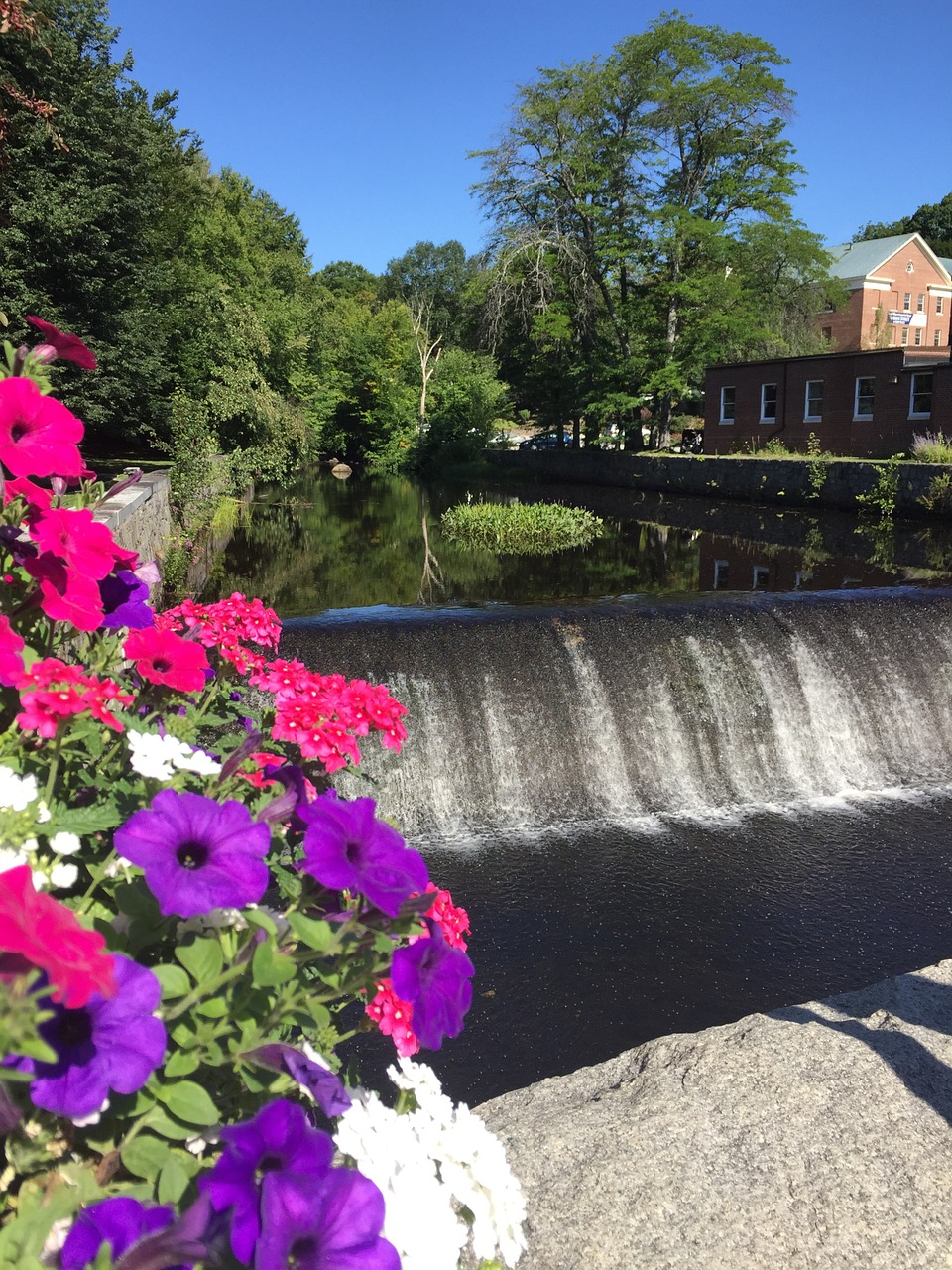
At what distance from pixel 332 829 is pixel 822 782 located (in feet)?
28.3

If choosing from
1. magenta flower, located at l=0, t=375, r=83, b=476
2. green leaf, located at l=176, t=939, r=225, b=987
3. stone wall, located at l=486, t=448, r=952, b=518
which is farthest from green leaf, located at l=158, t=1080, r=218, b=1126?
stone wall, located at l=486, t=448, r=952, b=518

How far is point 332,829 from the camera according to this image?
1268 millimetres

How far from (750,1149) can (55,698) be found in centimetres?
257

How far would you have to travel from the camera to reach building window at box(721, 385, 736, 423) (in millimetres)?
33250

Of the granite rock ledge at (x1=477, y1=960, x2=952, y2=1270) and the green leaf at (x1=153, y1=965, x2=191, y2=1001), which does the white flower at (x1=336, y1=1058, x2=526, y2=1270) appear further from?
the granite rock ledge at (x1=477, y1=960, x2=952, y2=1270)

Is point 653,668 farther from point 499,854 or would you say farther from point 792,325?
point 792,325

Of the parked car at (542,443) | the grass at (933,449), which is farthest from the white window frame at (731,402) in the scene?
the parked car at (542,443)

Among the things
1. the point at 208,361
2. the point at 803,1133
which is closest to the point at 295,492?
the point at 208,361

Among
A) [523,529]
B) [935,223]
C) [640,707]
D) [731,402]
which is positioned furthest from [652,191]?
[935,223]

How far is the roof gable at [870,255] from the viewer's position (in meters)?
53.9

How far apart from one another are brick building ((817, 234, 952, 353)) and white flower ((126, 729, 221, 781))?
58.0 m

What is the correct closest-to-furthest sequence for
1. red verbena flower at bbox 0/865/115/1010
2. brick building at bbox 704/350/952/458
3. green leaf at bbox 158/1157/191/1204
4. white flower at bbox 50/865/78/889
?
red verbena flower at bbox 0/865/115/1010, green leaf at bbox 158/1157/191/1204, white flower at bbox 50/865/78/889, brick building at bbox 704/350/952/458

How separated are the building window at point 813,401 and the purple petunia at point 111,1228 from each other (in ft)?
103

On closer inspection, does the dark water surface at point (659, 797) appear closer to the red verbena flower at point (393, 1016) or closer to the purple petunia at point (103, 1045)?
the red verbena flower at point (393, 1016)
